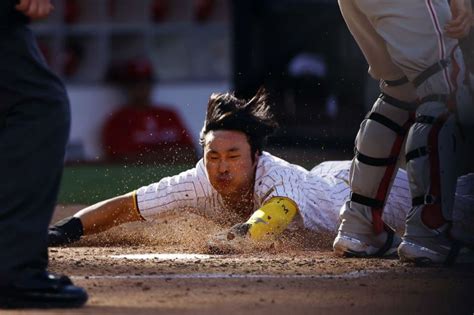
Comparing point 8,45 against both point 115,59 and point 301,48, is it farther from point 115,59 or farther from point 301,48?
point 301,48

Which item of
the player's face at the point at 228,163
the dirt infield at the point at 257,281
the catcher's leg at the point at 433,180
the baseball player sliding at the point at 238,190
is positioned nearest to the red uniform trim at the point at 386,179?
the dirt infield at the point at 257,281

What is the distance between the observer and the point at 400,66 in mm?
5395

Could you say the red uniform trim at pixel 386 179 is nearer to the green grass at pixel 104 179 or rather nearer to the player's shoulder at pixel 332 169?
the player's shoulder at pixel 332 169

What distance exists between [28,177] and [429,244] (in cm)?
183

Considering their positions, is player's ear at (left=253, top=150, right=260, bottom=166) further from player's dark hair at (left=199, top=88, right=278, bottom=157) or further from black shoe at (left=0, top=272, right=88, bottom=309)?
black shoe at (left=0, top=272, right=88, bottom=309)

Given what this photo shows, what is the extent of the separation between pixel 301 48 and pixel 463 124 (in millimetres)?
13550

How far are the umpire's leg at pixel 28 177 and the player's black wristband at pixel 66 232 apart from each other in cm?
210

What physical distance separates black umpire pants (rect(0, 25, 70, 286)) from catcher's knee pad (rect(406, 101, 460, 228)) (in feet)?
5.35

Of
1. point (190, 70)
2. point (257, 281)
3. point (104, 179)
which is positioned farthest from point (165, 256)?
point (190, 70)

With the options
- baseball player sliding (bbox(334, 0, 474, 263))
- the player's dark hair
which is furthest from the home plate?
the player's dark hair

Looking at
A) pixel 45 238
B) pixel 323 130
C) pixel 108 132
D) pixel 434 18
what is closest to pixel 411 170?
pixel 434 18

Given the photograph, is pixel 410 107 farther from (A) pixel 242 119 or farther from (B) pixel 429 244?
(A) pixel 242 119

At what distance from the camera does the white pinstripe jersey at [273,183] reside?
21.0 feet

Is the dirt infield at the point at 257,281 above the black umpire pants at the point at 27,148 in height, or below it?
below
